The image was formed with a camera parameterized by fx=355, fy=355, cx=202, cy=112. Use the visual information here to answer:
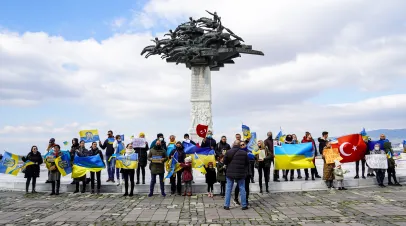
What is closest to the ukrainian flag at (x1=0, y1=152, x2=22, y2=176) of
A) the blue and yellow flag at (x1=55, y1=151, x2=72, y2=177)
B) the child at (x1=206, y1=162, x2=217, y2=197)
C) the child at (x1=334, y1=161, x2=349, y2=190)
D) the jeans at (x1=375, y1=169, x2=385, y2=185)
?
the blue and yellow flag at (x1=55, y1=151, x2=72, y2=177)

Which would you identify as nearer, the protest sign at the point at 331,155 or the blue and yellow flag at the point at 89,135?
the protest sign at the point at 331,155

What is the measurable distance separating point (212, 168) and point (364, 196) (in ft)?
15.8

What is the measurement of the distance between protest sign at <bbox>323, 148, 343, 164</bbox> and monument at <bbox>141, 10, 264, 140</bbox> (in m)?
9.41

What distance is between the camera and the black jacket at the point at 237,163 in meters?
9.64

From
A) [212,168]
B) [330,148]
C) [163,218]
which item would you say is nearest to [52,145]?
[212,168]

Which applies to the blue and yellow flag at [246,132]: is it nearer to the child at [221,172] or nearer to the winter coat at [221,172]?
the child at [221,172]

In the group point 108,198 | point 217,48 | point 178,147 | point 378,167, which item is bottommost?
point 108,198

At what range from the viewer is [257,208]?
957 cm

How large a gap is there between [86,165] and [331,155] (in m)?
8.80

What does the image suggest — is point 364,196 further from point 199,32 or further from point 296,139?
point 199,32

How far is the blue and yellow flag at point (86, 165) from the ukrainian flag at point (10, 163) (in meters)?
3.04

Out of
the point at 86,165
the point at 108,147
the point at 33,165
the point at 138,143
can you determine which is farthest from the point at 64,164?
the point at 138,143

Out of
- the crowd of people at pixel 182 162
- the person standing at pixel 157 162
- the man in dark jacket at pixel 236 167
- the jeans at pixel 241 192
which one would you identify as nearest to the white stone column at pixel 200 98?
the crowd of people at pixel 182 162

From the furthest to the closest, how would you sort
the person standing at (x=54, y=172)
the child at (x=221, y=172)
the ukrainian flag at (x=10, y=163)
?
the ukrainian flag at (x=10, y=163) → the person standing at (x=54, y=172) → the child at (x=221, y=172)
